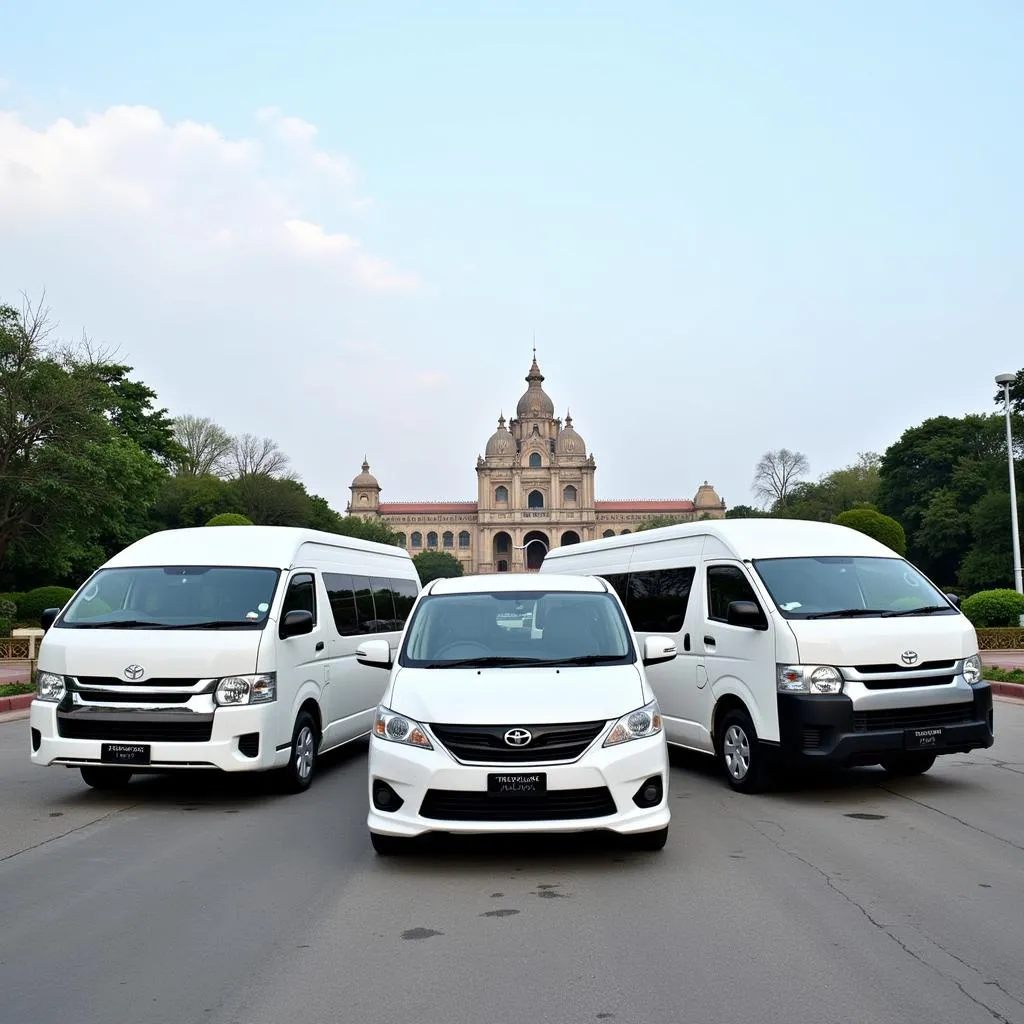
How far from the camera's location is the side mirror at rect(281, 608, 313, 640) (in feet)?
28.5

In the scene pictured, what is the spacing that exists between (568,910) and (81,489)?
3173 centimetres

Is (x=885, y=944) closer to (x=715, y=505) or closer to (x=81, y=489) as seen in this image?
(x=81, y=489)

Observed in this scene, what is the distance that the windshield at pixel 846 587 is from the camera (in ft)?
28.4

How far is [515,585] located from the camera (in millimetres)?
7730

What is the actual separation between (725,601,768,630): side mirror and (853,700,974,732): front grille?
109 centimetres

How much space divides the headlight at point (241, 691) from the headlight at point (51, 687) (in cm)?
133

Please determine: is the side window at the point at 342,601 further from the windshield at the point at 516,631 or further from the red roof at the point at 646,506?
the red roof at the point at 646,506

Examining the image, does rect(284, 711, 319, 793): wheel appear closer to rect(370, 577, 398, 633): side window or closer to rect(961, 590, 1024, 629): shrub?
rect(370, 577, 398, 633): side window

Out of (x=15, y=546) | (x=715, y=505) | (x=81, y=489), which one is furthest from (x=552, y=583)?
(x=715, y=505)

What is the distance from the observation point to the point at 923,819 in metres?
7.62

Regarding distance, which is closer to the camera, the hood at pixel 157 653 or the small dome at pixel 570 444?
the hood at pixel 157 653

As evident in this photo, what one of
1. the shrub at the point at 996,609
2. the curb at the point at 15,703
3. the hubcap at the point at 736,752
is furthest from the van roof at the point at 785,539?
the shrub at the point at 996,609

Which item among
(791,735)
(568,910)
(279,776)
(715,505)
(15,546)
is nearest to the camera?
(568,910)

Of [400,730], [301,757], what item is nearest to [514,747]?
[400,730]
